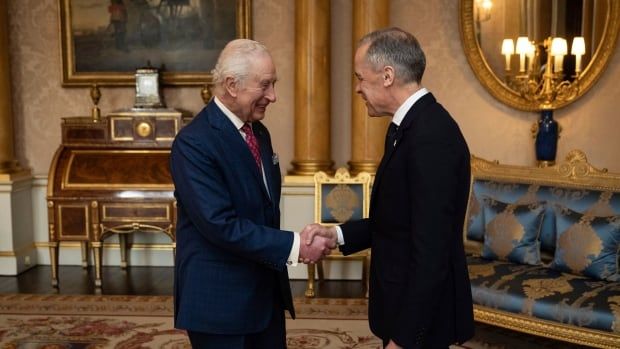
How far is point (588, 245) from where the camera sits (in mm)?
3643

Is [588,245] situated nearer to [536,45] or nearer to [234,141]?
[536,45]

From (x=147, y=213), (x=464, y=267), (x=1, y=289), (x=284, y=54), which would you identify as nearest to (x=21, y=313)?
(x=1, y=289)

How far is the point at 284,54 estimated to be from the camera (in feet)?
18.8

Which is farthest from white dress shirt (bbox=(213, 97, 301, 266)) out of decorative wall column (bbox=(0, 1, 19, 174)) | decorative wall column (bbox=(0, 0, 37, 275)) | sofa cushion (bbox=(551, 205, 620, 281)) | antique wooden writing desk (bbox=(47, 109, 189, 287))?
decorative wall column (bbox=(0, 1, 19, 174))

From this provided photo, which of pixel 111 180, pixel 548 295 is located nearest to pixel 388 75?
pixel 548 295

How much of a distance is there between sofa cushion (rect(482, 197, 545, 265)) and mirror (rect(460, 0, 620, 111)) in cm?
146

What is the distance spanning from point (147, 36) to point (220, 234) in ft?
13.7

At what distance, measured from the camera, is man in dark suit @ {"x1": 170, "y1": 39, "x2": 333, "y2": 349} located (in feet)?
6.64

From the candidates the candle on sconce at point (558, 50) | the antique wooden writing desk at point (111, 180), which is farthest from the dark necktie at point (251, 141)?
the candle on sconce at point (558, 50)

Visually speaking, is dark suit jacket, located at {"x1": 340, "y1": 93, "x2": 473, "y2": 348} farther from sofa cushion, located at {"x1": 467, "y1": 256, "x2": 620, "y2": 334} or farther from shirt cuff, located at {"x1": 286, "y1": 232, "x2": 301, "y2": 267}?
sofa cushion, located at {"x1": 467, "y1": 256, "x2": 620, "y2": 334}

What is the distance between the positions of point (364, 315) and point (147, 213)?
1923 mm

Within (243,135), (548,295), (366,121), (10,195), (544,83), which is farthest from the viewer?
(10,195)

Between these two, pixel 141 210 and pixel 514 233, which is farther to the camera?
pixel 141 210

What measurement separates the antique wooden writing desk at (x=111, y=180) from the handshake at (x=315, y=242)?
2.95m
